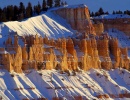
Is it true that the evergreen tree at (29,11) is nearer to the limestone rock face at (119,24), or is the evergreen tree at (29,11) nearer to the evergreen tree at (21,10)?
the evergreen tree at (21,10)

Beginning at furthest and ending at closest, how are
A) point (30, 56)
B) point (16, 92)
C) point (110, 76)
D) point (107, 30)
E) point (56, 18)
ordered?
point (107, 30), point (56, 18), point (110, 76), point (30, 56), point (16, 92)

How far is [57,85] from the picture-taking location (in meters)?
73.9

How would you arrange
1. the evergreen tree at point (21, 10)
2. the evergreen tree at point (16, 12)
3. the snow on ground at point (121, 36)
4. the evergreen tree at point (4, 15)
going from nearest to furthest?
the evergreen tree at point (4, 15) → the evergreen tree at point (21, 10) → the evergreen tree at point (16, 12) → the snow on ground at point (121, 36)

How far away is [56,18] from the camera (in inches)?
3752

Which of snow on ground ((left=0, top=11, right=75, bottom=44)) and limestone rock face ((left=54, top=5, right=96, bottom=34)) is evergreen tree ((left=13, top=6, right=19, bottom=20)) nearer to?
snow on ground ((left=0, top=11, right=75, bottom=44))

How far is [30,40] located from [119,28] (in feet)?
111

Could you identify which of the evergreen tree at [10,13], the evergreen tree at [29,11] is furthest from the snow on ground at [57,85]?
the evergreen tree at [10,13]

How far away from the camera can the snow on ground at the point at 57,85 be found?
6988 cm

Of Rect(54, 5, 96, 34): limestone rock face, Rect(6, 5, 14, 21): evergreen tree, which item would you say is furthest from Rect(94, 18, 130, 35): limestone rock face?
Rect(6, 5, 14, 21): evergreen tree

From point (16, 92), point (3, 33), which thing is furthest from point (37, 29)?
point (16, 92)

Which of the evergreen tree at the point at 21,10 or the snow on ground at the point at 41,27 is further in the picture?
the evergreen tree at the point at 21,10

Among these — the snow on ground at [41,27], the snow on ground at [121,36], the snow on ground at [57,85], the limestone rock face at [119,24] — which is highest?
the snow on ground at [41,27]

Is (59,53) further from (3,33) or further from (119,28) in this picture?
(119,28)

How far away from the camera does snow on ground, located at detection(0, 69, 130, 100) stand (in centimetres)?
6988
